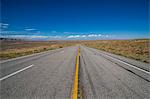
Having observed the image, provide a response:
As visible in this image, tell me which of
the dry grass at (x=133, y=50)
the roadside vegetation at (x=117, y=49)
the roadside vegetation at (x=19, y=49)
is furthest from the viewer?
the roadside vegetation at (x=19, y=49)

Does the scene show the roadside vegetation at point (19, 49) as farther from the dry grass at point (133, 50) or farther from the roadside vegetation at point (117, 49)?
the dry grass at point (133, 50)

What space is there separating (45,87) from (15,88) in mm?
1035

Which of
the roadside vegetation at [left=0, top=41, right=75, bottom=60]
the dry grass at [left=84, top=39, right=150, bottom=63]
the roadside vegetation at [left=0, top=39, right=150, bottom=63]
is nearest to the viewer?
the dry grass at [left=84, top=39, right=150, bottom=63]

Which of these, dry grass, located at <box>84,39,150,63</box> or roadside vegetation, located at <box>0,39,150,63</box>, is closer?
dry grass, located at <box>84,39,150,63</box>

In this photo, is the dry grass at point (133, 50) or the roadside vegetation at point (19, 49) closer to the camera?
the dry grass at point (133, 50)

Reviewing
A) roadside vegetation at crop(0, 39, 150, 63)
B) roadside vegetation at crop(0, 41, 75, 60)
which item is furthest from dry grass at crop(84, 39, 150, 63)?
roadside vegetation at crop(0, 41, 75, 60)

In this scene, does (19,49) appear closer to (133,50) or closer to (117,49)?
(117,49)

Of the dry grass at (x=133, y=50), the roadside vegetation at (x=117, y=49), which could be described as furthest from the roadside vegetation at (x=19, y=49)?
the dry grass at (x=133, y=50)

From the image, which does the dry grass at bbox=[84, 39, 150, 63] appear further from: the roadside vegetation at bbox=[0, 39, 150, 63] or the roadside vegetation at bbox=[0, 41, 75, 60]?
the roadside vegetation at bbox=[0, 41, 75, 60]

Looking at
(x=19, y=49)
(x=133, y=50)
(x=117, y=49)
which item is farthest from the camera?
(x=19, y=49)

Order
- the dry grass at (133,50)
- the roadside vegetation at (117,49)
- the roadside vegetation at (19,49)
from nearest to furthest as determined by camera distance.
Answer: the dry grass at (133,50) → the roadside vegetation at (117,49) → the roadside vegetation at (19,49)

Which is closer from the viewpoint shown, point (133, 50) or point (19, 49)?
point (133, 50)

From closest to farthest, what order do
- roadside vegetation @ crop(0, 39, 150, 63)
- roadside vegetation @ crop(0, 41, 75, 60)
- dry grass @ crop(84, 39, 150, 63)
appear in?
1. dry grass @ crop(84, 39, 150, 63)
2. roadside vegetation @ crop(0, 39, 150, 63)
3. roadside vegetation @ crop(0, 41, 75, 60)

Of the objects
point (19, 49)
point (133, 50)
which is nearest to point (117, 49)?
point (133, 50)
